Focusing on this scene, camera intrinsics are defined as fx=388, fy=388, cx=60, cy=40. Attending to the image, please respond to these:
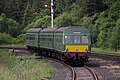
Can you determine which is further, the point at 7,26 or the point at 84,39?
the point at 7,26

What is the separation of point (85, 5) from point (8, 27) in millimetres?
16801

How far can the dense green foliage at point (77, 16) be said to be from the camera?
48406 millimetres

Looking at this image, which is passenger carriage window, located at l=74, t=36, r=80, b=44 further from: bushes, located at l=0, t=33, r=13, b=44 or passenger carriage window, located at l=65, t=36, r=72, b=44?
bushes, located at l=0, t=33, r=13, b=44

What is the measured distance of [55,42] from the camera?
30.4 m

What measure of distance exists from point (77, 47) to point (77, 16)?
41.2 metres

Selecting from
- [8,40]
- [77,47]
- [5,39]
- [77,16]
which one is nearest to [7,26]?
[8,40]

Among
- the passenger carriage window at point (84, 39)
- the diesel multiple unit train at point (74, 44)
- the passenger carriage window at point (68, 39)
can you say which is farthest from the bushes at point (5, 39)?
the passenger carriage window at point (84, 39)

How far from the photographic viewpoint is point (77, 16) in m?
67.8

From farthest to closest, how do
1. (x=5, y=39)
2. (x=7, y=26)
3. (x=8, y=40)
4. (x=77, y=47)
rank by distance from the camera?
(x=7, y=26), (x=8, y=40), (x=5, y=39), (x=77, y=47)

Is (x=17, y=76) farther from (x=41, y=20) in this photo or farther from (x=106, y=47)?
(x=41, y=20)

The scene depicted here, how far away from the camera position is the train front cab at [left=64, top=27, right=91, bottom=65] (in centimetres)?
2675

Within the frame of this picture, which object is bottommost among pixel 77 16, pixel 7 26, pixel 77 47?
pixel 7 26

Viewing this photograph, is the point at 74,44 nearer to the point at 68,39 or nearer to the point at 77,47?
the point at 77,47

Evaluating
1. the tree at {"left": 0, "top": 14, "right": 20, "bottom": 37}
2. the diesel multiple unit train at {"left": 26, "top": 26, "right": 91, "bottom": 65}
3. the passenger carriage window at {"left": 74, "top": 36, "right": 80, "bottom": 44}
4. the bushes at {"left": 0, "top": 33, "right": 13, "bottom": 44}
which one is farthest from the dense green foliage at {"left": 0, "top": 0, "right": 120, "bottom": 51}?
the passenger carriage window at {"left": 74, "top": 36, "right": 80, "bottom": 44}
